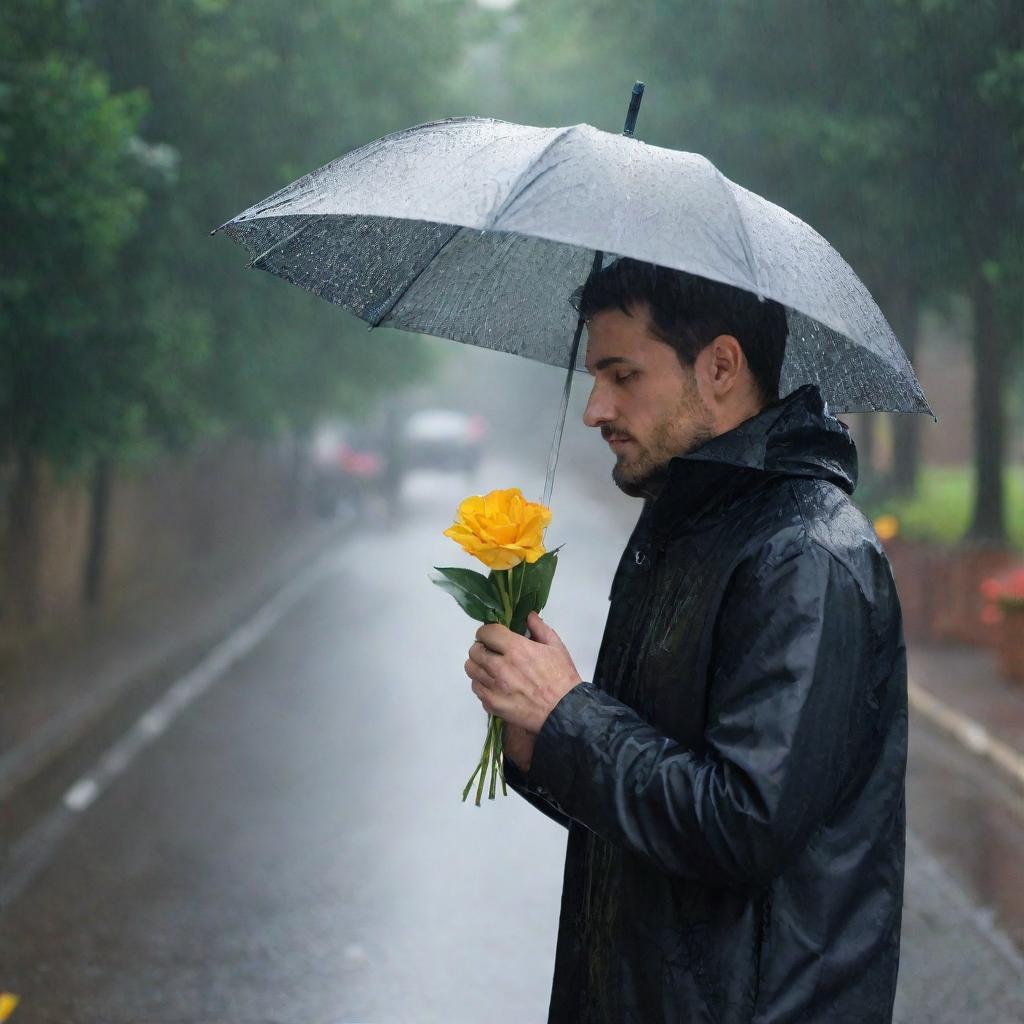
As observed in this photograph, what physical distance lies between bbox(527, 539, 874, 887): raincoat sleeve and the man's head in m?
0.30

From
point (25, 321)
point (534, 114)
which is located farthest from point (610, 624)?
point (534, 114)

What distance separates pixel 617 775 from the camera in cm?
199

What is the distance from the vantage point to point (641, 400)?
223 cm

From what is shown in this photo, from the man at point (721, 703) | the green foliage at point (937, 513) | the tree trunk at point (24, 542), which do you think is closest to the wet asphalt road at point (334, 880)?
the tree trunk at point (24, 542)

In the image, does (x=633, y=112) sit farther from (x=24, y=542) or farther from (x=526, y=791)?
(x=24, y=542)

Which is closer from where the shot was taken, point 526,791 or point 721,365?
point 721,365

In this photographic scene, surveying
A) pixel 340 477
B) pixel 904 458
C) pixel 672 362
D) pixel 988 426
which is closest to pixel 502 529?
pixel 672 362

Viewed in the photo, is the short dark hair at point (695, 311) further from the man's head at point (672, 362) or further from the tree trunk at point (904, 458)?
the tree trunk at point (904, 458)

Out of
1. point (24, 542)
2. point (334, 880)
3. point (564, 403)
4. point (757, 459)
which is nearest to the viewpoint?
point (757, 459)

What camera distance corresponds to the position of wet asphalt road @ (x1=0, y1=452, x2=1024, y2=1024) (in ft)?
17.5

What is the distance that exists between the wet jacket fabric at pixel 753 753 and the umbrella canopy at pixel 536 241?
0.93 feet

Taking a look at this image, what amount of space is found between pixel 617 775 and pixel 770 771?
228mm

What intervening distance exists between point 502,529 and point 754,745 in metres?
0.57

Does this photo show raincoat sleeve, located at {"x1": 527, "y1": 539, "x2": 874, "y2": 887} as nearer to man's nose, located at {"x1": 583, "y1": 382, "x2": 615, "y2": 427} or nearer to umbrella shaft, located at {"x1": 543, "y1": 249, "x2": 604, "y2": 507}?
man's nose, located at {"x1": 583, "y1": 382, "x2": 615, "y2": 427}
